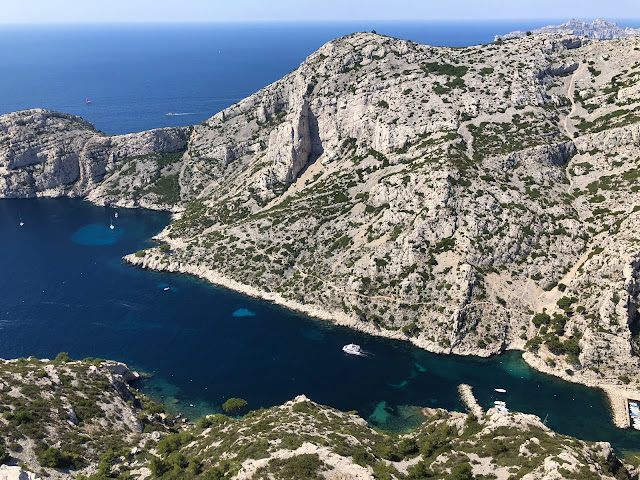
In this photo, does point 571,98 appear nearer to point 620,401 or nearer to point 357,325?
point 620,401

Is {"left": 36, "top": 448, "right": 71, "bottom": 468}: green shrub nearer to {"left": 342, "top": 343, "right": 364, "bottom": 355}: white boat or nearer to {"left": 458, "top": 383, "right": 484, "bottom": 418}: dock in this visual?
{"left": 342, "top": 343, "right": 364, "bottom": 355}: white boat

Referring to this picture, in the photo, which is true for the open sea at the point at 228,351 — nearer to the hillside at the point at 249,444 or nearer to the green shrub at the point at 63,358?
the green shrub at the point at 63,358

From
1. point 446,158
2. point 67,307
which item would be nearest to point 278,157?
point 446,158

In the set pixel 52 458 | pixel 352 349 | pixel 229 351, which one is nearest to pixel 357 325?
pixel 352 349

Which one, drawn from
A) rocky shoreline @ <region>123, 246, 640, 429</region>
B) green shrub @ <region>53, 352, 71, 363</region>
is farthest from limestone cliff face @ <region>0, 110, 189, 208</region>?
green shrub @ <region>53, 352, 71, 363</region>

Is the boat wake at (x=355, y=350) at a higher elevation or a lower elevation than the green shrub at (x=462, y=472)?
lower

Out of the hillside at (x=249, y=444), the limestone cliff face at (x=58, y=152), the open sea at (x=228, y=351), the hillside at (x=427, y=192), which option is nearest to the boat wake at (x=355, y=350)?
the open sea at (x=228, y=351)
